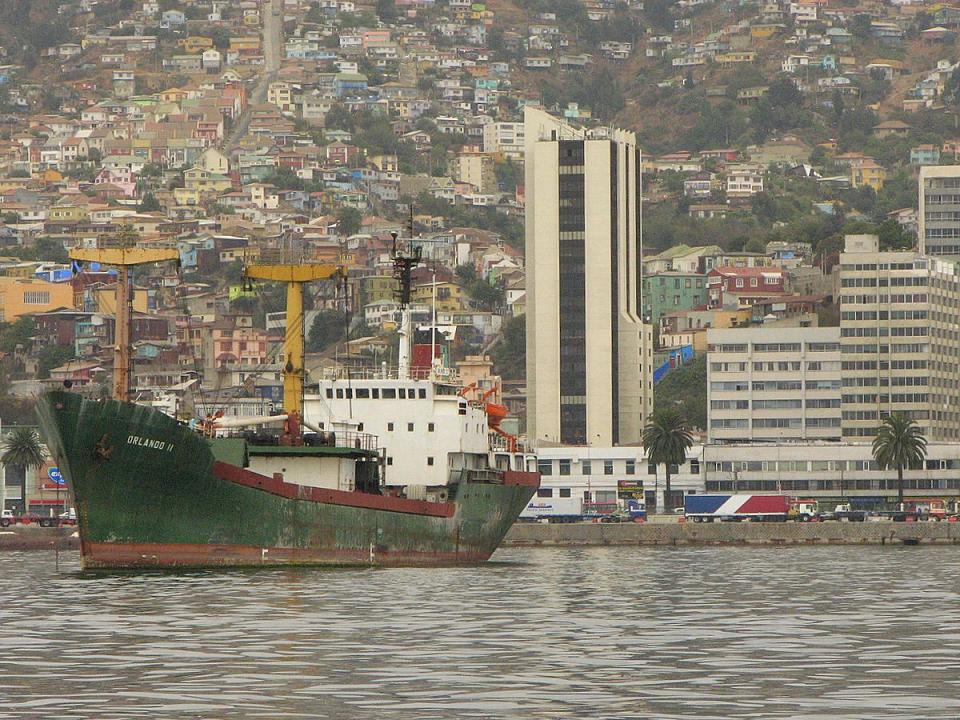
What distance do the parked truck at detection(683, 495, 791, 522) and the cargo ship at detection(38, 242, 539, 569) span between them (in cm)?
4685

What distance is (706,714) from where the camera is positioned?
1630 inches

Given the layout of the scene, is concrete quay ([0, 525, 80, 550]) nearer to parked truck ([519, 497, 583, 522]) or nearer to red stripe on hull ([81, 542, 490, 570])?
parked truck ([519, 497, 583, 522])

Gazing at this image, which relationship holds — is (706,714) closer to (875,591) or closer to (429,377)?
(875,591)

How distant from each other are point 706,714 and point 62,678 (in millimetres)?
12774

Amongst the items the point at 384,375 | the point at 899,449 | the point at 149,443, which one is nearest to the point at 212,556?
the point at 149,443

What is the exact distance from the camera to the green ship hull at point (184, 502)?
80625 mm

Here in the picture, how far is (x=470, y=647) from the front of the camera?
52.6 m

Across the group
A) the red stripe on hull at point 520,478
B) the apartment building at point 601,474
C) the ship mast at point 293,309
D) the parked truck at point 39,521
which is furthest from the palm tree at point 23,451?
the ship mast at point 293,309

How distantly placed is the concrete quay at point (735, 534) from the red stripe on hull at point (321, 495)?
46032 millimetres

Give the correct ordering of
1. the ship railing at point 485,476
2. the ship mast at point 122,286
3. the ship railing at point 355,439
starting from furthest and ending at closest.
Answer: the ship railing at point 485,476 < the ship railing at point 355,439 < the ship mast at point 122,286

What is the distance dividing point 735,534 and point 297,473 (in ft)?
188

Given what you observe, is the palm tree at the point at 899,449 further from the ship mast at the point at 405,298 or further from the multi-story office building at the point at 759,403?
the ship mast at the point at 405,298

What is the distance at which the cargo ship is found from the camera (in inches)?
3201

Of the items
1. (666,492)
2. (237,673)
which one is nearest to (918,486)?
(666,492)
